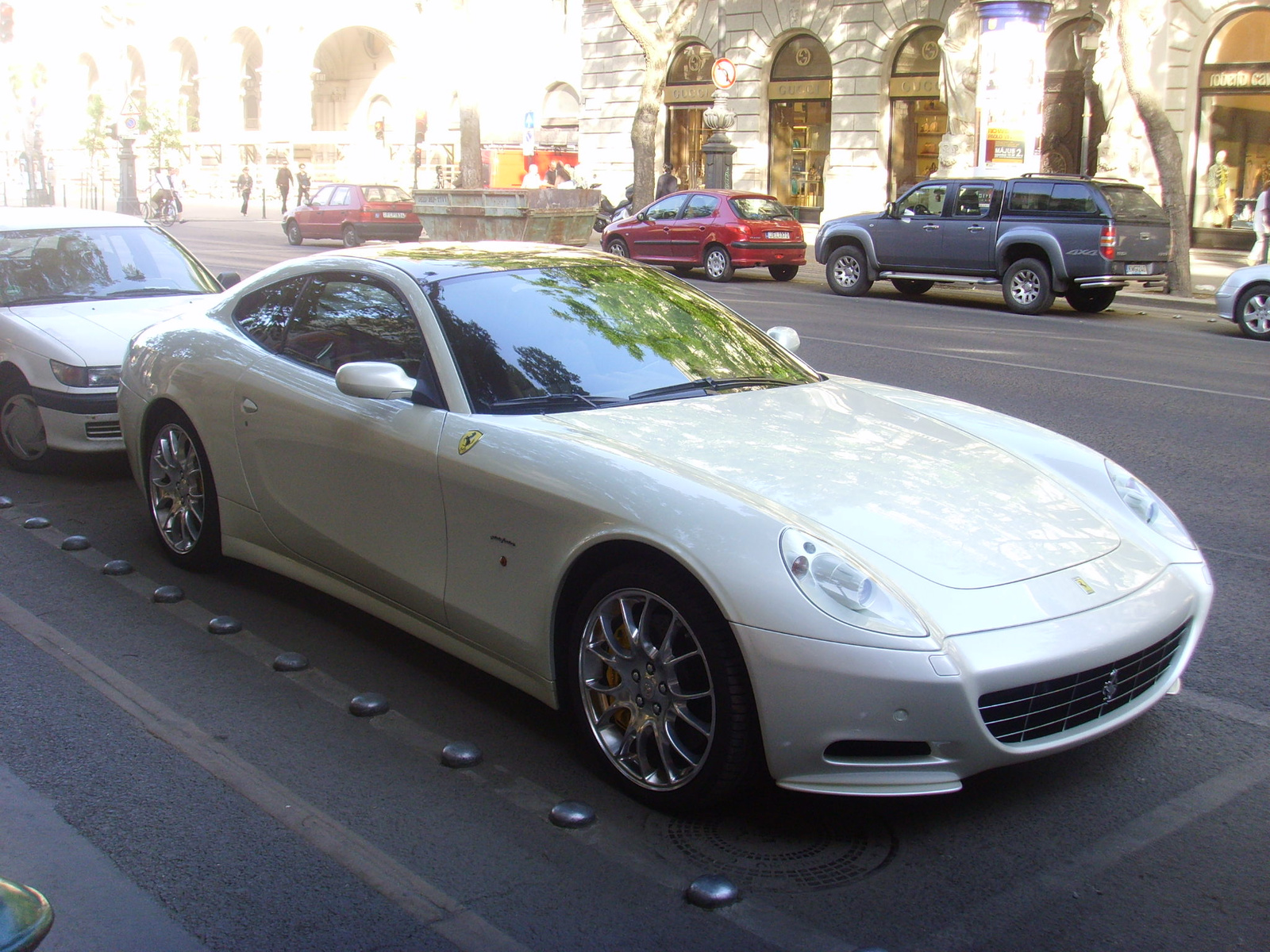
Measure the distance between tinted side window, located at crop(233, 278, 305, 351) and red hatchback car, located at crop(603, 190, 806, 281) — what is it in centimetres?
1720

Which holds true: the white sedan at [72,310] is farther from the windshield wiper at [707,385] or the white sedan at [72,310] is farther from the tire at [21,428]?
the windshield wiper at [707,385]

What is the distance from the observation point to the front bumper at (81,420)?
706 cm

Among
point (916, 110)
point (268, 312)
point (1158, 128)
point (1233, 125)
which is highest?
point (916, 110)

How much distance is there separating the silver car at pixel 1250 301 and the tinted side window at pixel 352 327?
1288cm

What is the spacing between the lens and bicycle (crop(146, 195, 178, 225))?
4059cm

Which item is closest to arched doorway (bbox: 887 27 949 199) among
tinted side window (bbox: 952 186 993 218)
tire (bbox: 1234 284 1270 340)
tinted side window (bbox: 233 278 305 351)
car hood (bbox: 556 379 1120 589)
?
tinted side window (bbox: 952 186 993 218)

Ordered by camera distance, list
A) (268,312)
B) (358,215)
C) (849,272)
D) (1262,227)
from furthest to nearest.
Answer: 1. (358,215)
2. (1262,227)
3. (849,272)
4. (268,312)

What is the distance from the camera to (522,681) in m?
3.85

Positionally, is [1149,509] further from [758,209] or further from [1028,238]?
[758,209]

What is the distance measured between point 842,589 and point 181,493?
3.35 m

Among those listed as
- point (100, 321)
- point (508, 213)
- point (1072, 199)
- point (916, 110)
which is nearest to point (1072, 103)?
point (916, 110)

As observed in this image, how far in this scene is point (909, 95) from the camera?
31312mm

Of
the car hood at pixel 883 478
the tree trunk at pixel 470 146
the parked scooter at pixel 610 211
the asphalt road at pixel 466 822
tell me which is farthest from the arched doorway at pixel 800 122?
the car hood at pixel 883 478

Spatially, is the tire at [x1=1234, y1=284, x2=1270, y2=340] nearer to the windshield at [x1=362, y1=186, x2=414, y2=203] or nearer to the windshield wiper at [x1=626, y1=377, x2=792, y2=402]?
the windshield wiper at [x1=626, y1=377, x2=792, y2=402]
